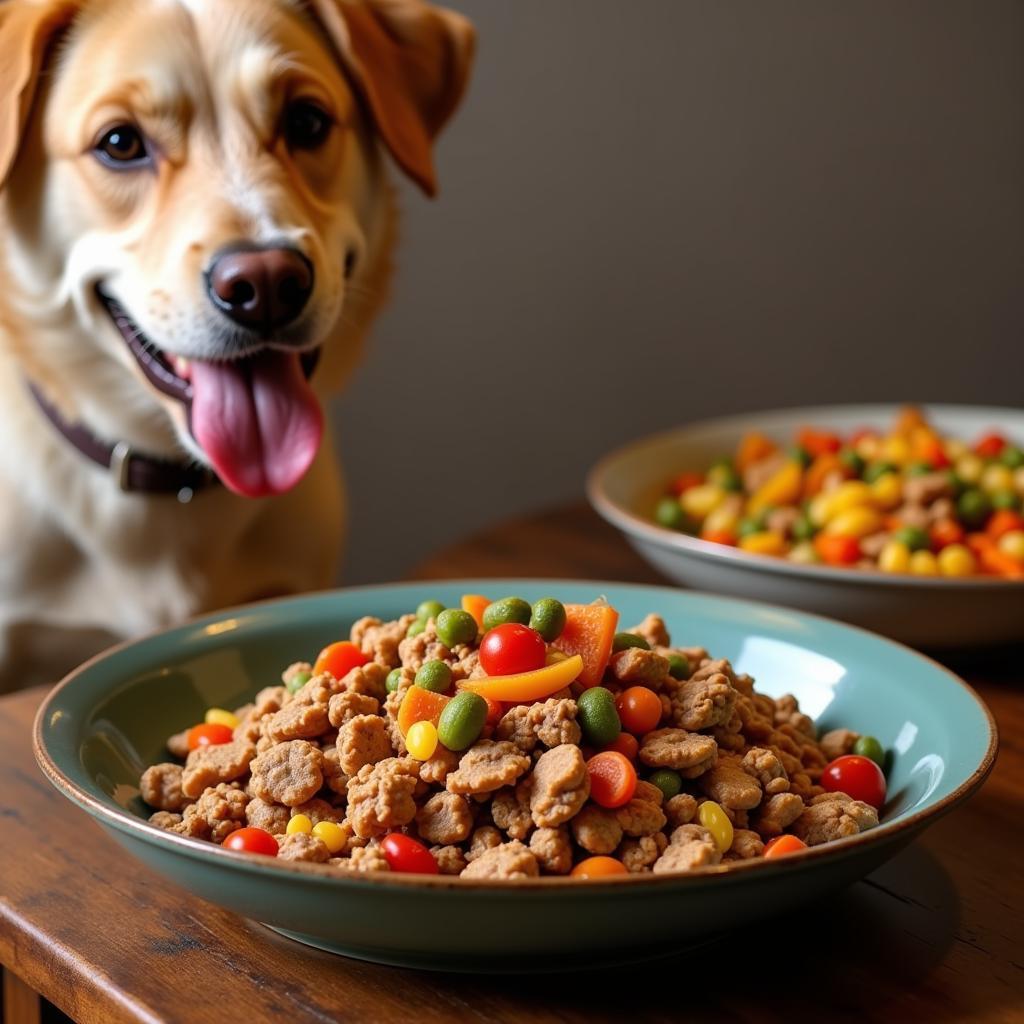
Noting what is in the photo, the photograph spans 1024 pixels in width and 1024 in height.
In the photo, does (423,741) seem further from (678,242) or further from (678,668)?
(678,242)

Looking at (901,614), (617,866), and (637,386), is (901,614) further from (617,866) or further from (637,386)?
(637,386)

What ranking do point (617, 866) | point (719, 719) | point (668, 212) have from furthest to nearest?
point (668, 212) → point (719, 719) → point (617, 866)

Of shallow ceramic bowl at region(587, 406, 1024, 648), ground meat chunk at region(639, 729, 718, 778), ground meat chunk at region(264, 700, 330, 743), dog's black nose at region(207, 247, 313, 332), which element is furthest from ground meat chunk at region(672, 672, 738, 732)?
dog's black nose at region(207, 247, 313, 332)

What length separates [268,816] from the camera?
0.81 m

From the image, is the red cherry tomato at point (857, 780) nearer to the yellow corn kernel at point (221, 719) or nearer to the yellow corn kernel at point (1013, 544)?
the yellow corn kernel at point (221, 719)

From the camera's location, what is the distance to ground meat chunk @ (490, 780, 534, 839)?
2.47 feet

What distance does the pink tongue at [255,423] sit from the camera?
1.46 m

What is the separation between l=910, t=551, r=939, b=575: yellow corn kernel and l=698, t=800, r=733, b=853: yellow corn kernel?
67 centimetres

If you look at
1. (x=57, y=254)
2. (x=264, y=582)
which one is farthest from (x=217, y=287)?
(x=264, y=582)

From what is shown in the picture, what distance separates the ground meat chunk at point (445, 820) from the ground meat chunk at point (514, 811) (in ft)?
0.06

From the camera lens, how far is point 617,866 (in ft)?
2.37

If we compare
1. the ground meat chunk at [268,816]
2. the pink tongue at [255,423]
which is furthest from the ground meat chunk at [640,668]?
the pink tongue at [255,423]

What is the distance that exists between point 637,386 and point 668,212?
412 millimetres

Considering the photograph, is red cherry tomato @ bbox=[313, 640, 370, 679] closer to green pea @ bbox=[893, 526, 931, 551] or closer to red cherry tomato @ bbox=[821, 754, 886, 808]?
red cherry tomato @ bbox=[821, 754, 886, 808]
